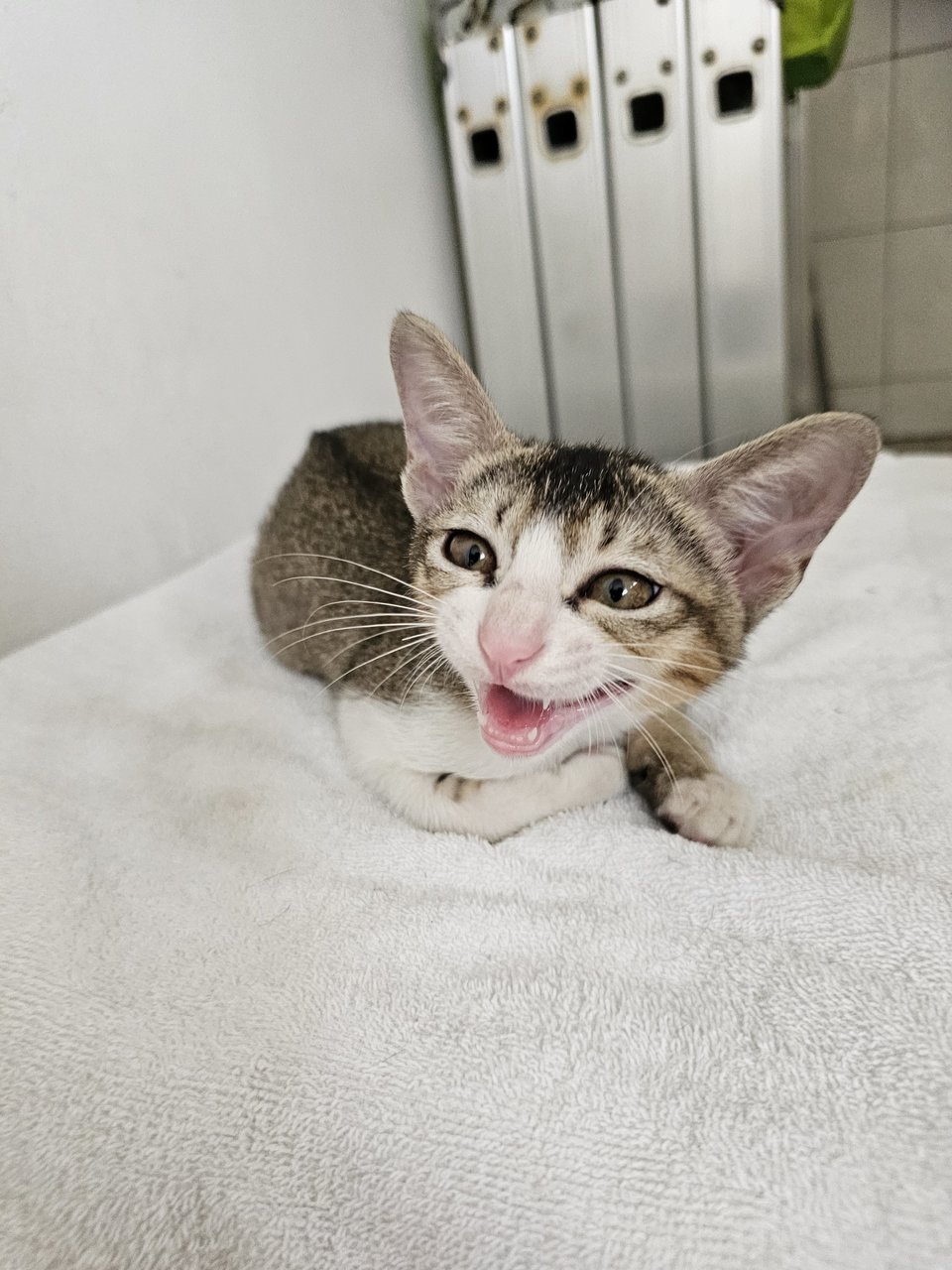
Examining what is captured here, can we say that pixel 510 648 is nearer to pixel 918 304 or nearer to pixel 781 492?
pixel 781 492

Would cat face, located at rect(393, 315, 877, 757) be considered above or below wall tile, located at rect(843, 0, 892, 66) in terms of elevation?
below

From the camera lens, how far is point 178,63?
1.39m

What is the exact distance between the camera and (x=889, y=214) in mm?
2236

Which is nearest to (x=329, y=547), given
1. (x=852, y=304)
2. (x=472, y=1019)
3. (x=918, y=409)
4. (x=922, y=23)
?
(x=472, y=1019)

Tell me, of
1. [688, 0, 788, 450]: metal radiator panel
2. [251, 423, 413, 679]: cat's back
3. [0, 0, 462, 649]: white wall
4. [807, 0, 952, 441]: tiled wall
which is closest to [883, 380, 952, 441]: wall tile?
[807, 0, 952, 441]: tiled wall

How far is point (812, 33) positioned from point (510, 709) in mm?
1899

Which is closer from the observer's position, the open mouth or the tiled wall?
the open mouth

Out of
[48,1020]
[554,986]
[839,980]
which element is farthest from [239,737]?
[839,980]

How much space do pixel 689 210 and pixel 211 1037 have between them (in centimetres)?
205

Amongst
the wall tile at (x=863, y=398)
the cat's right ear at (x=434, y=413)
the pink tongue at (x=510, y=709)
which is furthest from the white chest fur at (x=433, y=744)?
the wall tile at (x=863, y=398)

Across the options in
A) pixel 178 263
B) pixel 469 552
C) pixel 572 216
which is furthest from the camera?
pixel 572 216

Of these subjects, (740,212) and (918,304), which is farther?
(918,304)

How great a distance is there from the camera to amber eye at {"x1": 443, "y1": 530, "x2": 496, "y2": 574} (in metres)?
0.80

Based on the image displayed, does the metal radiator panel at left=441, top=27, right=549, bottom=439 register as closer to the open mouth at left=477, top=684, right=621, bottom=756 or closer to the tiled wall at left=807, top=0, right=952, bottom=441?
the tiled wall at left=807, top=0, right=952, bottom=441
